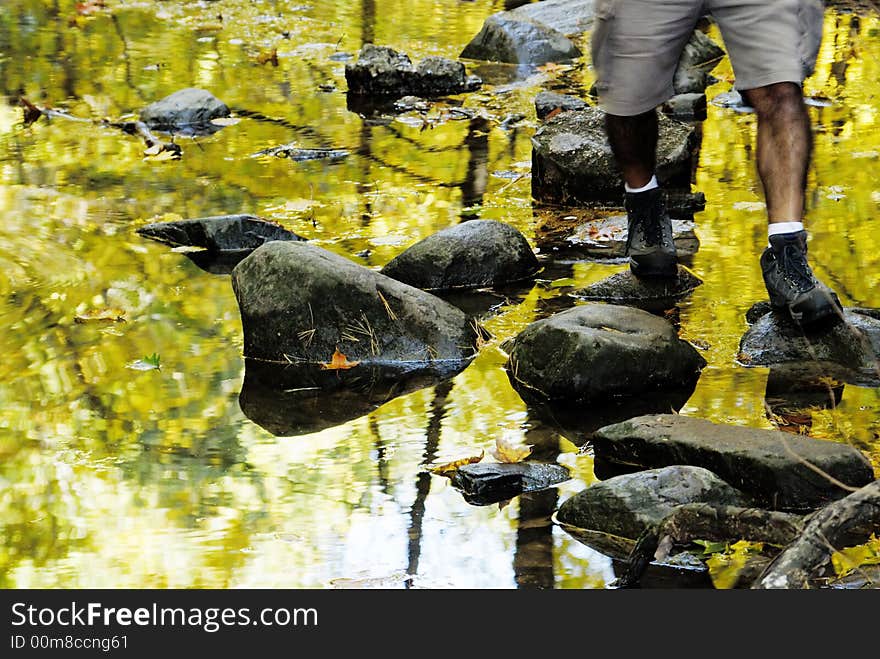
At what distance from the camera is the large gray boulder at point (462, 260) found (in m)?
5.38

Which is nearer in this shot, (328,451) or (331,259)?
(328,451)

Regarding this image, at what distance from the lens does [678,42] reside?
480 cm

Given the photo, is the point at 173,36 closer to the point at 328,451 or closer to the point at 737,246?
the point at 737,246

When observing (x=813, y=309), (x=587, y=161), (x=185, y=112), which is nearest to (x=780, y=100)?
(x=813, y=309)

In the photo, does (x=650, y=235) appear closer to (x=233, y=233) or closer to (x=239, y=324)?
(x=239, y=324)

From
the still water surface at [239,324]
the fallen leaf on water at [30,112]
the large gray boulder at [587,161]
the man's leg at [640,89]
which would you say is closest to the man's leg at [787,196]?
the still water surface at [239,324]

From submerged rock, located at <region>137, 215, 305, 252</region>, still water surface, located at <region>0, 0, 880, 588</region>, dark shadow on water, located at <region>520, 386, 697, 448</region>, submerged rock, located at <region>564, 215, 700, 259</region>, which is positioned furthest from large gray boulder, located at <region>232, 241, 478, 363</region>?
submerged rock, located at <region>564, 215, 700, 259</region>

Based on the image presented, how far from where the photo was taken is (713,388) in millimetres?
4320

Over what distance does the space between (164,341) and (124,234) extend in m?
1.44

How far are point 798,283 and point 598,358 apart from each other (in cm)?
74

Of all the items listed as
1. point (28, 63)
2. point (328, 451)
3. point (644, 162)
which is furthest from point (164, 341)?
point (28, 63)

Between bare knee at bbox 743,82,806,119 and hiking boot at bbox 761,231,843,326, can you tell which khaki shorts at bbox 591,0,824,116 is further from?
hiking boot at bbox 761,231,843,326

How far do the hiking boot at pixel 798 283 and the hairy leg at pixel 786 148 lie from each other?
0.10 m

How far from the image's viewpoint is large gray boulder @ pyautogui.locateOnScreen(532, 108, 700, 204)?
651 cm
